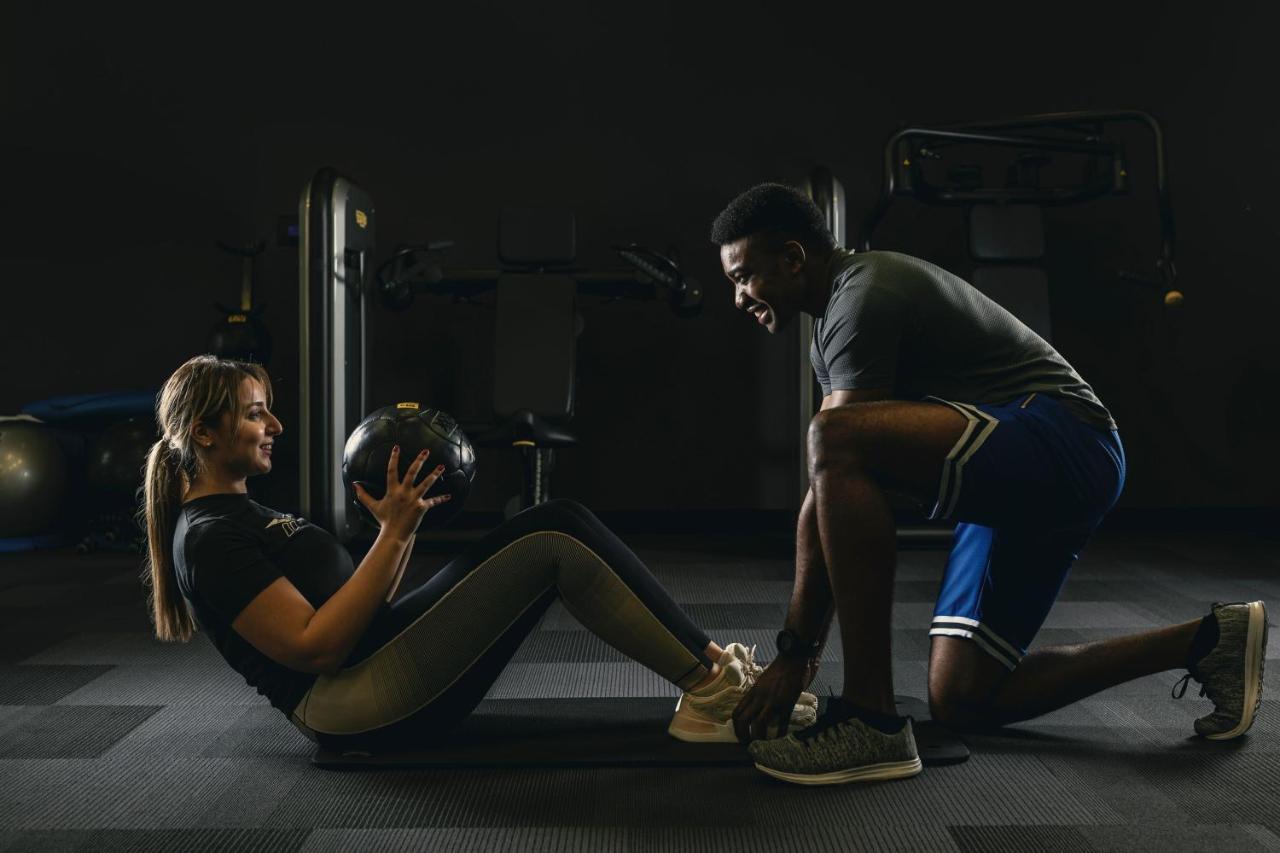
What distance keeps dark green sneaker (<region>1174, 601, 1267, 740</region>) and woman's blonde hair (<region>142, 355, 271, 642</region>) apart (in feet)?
Result: 5.73

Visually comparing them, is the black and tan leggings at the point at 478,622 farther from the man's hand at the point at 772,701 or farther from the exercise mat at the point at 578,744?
the man's hand at the point at 772,701

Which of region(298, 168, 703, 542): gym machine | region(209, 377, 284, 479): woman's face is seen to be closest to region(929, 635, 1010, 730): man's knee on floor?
region(209, 377, 284, 479): woman's face

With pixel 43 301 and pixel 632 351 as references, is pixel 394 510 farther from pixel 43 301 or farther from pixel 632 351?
pixel 43 301

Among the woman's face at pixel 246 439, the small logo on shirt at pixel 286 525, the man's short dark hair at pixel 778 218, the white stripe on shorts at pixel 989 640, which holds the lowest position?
the white stripe on shorts at pixel 989 640

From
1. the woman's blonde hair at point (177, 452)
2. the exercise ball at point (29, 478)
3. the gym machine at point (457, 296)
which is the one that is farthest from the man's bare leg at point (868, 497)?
the exercise ball at point (29, 478)

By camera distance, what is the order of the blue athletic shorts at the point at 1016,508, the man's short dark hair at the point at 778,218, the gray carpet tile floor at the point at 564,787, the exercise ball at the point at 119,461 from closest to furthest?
the gray carpet tile floor at the point at 564,787 → the blue athletic shorts at the point at 1016,508 → the man's short dark hair at the point at 778,218 → the exercise ball at the point at 119,461

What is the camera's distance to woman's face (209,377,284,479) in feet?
5.49

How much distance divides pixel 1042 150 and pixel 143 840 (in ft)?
14.0

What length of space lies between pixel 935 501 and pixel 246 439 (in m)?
1.14

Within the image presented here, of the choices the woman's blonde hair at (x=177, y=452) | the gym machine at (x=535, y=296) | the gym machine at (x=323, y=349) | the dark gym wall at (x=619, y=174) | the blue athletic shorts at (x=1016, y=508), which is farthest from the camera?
the dark gym wall at (x=619, y=174)

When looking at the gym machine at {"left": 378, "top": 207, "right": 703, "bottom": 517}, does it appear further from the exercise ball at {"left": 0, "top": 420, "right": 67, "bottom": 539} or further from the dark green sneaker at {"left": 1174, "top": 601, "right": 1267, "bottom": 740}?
the dark green sneaker at {"left": 1174, "top": 601, "right": 1267, "bottom": 740}

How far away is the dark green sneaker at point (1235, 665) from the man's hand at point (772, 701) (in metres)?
0.76

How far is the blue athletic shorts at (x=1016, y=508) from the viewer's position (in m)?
1.77

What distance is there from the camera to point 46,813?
1.65 m
